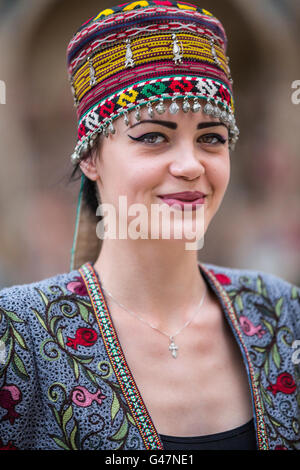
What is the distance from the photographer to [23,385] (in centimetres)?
157

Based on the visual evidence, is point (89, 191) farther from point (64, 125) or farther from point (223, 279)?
point (64, 125)

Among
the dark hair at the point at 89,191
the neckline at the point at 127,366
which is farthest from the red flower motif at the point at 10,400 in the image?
the dark hair at the point at 89,191

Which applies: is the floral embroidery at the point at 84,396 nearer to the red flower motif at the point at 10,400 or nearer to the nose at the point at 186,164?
the red flower motif at the point at 10,400

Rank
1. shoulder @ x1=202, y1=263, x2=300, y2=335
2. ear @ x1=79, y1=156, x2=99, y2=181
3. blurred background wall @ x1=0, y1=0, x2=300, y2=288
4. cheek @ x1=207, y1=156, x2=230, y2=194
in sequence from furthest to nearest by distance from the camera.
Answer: blurred background wall @ x1=0, y1=0, x2=300, y2=288
shoulder @ x1=202, y1=263, x2=300, y2=335
ear @ x1=79, y1=156, x2=99, y2=181
cheek @ x1=207, y1=156, x2=230, y2=194

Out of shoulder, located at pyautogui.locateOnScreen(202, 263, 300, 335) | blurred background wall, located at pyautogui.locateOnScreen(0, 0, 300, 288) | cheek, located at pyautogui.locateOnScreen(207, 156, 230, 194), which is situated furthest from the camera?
blurred background wall, located at pyautogui.locateOnScreen(0, 0, 300, 288)

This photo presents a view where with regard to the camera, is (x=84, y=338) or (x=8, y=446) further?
(x=84, y=338)

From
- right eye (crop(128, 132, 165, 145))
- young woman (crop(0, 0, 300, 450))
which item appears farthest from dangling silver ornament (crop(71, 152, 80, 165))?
right eye (crop(128, 132, 165, 145))

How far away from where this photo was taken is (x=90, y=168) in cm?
191

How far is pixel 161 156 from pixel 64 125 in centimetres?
383

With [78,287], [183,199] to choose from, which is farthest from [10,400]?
[183,199]

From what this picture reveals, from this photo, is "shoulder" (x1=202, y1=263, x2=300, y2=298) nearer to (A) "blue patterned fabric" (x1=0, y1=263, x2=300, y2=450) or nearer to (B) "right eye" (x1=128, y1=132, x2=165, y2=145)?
(A) "blue patterned fabric" (x1=0, y1=263, x2=300, y2=450)

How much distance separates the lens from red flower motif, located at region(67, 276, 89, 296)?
183 cm

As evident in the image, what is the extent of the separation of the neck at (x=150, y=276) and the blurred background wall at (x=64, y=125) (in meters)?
3.35
